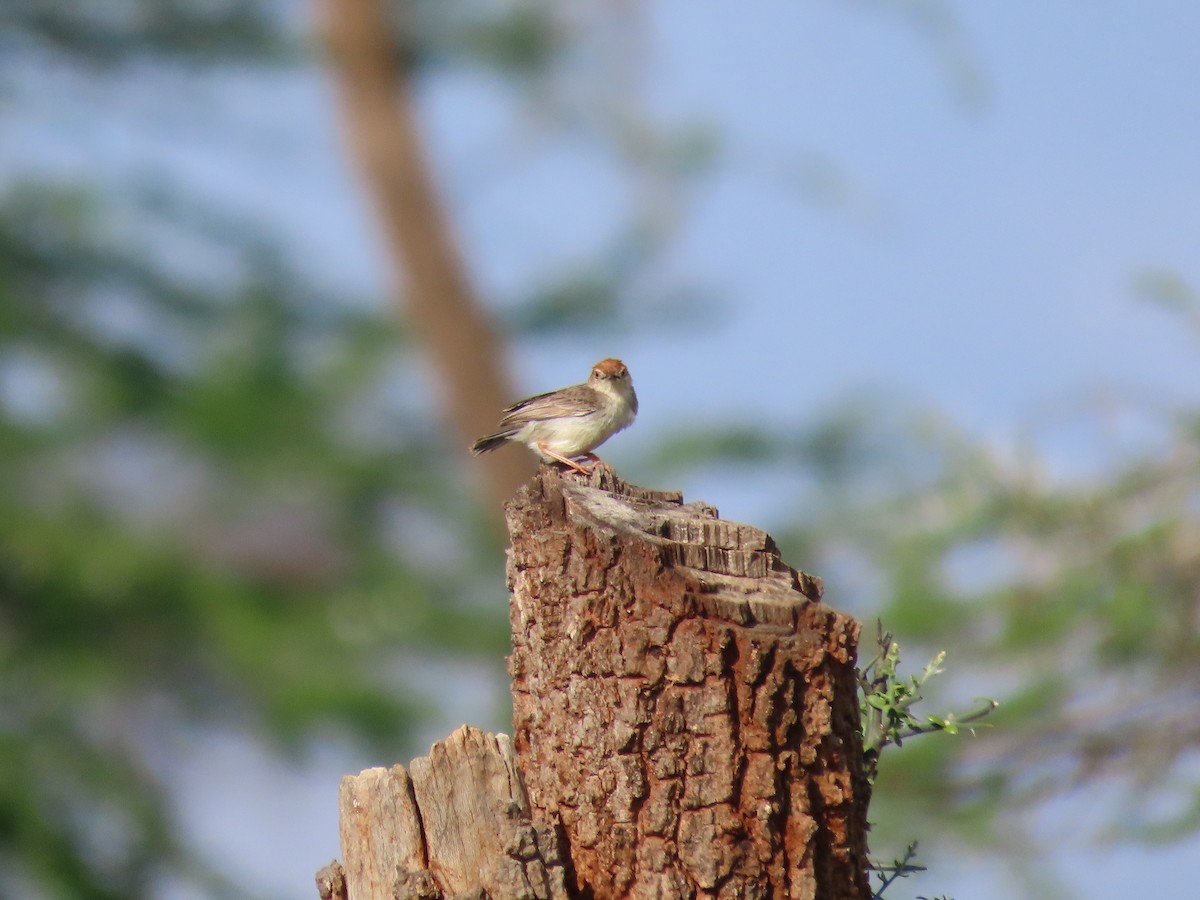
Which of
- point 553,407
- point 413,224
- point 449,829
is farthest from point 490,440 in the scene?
point 413,224

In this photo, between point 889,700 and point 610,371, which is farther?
point 610,371

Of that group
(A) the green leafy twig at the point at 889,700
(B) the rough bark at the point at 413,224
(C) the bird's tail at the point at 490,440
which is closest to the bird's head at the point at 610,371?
(C) the bird's tail at the point at 490,440

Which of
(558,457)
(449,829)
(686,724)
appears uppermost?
(558,457)

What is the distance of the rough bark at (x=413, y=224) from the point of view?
12.3m

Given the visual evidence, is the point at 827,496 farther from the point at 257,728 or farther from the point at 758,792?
the point at 758,792

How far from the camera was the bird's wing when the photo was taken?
5805 millimetres

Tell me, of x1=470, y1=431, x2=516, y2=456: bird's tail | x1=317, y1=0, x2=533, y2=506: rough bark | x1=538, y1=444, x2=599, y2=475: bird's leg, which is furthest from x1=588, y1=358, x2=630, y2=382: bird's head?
x1=317, y1=0, x2=533, y2=506: rough bark

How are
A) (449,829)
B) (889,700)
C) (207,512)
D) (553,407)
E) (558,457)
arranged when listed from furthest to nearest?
1. (207,512)
2. (553,407)
3. (558,457)
4. (889,700)
5. (449,829)

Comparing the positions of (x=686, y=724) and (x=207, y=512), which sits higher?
(x=207, y=512)

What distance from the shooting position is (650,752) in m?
2.77

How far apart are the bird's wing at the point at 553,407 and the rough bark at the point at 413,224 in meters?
5.60

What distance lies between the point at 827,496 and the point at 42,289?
858 cm

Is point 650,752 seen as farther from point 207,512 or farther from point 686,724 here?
point 207,512

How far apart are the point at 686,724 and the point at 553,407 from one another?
10.5 feet
